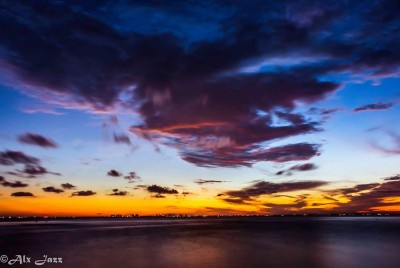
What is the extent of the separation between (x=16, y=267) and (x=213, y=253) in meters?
23.6

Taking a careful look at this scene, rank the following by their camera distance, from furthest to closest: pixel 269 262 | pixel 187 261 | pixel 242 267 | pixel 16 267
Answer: pixel 187 261 → pixel 269 262 → pixel 242 267 → pixel 16 267

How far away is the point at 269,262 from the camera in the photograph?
37.7m

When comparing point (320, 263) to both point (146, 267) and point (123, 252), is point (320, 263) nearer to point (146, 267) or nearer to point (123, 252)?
point (146, 267)

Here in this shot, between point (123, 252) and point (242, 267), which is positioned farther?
point (123, 252)

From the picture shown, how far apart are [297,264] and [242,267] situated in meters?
6.06

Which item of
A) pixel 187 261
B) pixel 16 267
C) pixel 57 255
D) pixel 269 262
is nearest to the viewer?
pixel 16 267

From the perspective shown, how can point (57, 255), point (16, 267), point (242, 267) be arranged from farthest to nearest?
point (57, 255) < point (242, 267) < point (16, 267)

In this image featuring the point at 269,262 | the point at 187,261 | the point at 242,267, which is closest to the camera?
the point at 242,267

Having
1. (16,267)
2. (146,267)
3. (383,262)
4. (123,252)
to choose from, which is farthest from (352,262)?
(16,267)

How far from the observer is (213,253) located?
151 feet

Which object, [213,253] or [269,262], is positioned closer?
[269,262]

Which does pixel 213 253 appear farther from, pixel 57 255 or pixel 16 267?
pixel 16 267

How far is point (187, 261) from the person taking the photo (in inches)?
1585

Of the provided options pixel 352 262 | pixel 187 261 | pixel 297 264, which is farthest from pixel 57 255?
pixel 352 262
